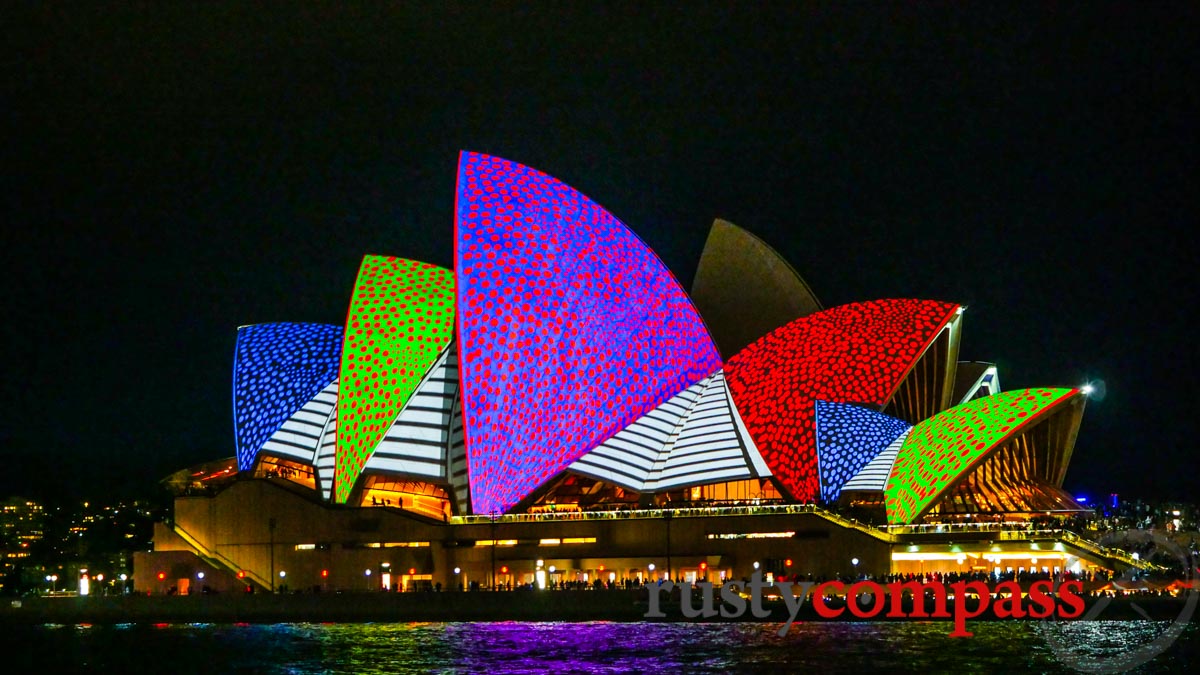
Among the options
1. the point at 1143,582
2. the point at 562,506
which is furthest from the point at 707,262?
the point at 1143,582

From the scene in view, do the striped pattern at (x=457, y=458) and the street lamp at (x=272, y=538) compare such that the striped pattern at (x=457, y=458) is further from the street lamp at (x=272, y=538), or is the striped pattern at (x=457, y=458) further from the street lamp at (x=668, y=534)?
the street lamp at (x=668, y=534)

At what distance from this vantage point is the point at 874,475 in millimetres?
65125

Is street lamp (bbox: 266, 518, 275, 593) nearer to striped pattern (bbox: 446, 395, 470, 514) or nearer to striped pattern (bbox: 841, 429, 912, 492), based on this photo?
striped pattern (bbox: 446, 395, 470, 514)

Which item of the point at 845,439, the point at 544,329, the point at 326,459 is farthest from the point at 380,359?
the point at 845,439

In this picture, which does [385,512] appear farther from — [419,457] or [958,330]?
[958,330]

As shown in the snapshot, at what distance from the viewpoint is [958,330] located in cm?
7300

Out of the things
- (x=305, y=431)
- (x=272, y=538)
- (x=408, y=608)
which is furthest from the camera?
(x=305, y=431)

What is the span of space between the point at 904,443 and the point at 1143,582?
1171 centimetres

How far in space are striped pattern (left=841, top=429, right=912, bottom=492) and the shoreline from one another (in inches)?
385

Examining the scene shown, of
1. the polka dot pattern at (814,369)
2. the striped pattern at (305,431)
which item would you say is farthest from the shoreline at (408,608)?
the polka dot pattern at (814,369)

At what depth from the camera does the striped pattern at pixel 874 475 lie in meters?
64.9

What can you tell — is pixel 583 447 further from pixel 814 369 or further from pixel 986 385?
pixel 986 385

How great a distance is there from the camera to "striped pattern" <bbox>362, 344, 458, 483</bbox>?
6412 cm

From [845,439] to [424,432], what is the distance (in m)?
18.4
